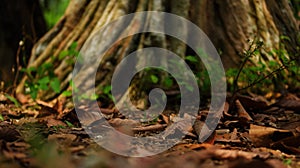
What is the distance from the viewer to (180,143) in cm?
212

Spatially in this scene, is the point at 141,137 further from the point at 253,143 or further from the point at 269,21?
the point at 269,21

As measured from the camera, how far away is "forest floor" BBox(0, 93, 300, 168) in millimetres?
1526

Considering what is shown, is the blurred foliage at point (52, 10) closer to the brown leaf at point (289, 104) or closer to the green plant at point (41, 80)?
the green plant at point (41, 80)

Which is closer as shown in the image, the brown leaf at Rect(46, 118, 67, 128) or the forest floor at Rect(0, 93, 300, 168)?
the forest floor at Rect(0, 93, 300, 168)

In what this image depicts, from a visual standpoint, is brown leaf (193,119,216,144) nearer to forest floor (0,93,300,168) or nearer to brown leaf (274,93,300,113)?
forest floor (0,93,300,168)

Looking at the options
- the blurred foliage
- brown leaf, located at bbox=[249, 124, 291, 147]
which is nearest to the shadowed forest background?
brown leaf, located at bbox=[249, 124, 291, 147]

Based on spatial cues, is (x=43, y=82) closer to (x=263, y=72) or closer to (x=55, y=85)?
(x=55, y=85)

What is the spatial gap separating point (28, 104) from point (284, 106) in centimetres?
204

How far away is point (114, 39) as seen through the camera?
3.48 m

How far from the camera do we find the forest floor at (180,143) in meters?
1.53

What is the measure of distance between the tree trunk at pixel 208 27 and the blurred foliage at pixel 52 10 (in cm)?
165

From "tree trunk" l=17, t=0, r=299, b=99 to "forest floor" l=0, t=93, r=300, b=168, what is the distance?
18.2 inches

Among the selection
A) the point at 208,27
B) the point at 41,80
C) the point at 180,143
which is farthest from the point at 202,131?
the point at 41,80

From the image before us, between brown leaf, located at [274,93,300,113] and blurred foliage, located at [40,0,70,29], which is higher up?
blurred foliage, located at [40,0,70,29]
